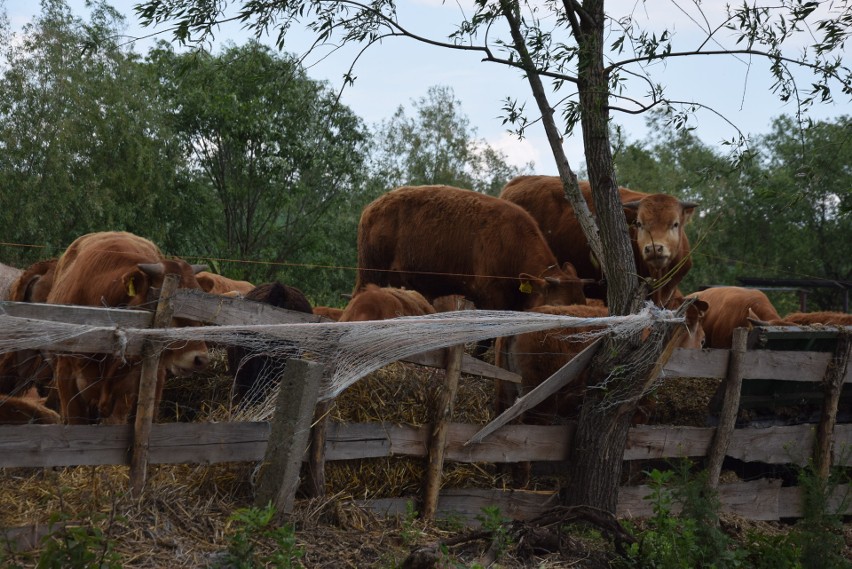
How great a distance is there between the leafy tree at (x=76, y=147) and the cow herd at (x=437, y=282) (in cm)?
702

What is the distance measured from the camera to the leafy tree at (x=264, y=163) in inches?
781

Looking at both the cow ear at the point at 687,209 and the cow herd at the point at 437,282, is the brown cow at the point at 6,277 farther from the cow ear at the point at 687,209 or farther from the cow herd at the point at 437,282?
the cow ear at the point at 687,209

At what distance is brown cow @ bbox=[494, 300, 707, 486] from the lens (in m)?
7.91

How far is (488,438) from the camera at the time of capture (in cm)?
709

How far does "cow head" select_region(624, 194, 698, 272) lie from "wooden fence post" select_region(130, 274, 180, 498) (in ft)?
20.3

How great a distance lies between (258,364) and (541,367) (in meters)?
2.48

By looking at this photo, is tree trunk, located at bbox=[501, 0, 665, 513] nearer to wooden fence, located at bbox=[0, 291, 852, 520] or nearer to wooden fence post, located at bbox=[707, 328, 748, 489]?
wooden fence, located at bbox=[0, 291, 852, 520]

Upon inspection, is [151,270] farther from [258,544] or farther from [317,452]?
[258,544]

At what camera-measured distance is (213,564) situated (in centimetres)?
502

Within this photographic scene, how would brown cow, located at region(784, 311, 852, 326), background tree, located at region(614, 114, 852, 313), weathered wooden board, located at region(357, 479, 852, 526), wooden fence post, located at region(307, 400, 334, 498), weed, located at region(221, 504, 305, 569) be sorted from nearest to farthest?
weed, located at region(221, 504, 305, 569) < wooden fence post, located at region(307, 400, 334, 498) < weathered wooden board, located at region(357, 479, 852, 526) < brown cow, located at region(784, 311, 852, 326) < background tree, located at region(614, 114, 852, 313)

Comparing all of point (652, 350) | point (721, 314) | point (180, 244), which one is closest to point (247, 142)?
point (180, 244)

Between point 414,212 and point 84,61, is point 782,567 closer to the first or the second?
point 414,212

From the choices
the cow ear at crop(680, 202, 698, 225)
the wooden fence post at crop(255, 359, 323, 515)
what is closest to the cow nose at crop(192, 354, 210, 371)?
the wooden fence post at crop(255, 359, 323, 515)

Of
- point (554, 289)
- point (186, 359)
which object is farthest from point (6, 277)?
point (554, 289)
